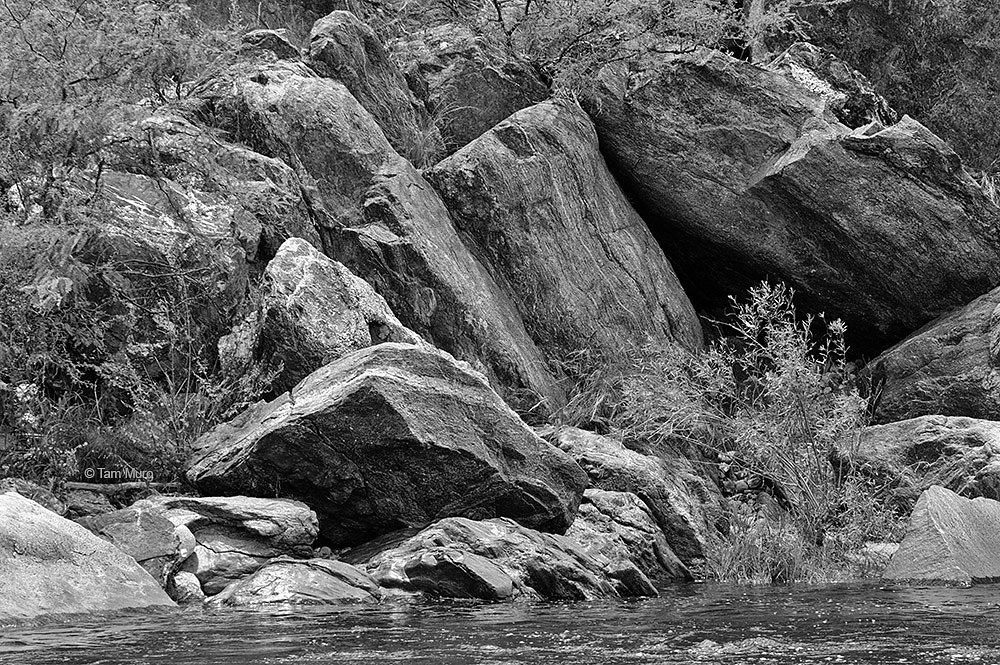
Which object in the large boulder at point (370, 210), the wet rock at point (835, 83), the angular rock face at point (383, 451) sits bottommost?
the angular rock face at point (383, 451)

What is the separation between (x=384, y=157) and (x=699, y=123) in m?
6.12

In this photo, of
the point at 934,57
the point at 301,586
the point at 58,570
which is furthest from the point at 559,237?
the point at 58,570

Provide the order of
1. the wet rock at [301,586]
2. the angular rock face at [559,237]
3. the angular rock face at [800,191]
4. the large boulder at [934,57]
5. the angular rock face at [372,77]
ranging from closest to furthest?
the wet rock at [301,586], the angular rock face at [559,237], the angular rock face at [372,77], the angular rock face at [800,191], the large boulder at [934,57]

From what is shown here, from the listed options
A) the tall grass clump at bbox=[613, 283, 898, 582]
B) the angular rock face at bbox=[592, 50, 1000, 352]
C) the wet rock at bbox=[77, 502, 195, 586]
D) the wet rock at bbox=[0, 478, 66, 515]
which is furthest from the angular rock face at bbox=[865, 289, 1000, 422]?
the wet rock at bbox=[0, 478, 66, 515]

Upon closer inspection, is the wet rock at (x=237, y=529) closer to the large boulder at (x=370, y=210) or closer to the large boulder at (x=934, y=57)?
the large boulder at (x=370, y=210)

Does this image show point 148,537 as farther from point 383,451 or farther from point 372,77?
point 372,77

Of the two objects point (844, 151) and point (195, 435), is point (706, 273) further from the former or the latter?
point (195, 435)

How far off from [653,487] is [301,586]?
5048mm

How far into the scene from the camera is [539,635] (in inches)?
242

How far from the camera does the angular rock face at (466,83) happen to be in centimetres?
1731

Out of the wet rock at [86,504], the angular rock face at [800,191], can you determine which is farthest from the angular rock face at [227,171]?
the angular rock face at [800,191]

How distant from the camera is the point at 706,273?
62.4 feet

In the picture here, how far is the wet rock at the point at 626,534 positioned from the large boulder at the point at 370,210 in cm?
319

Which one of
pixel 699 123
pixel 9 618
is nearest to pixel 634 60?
pixel 699 123
